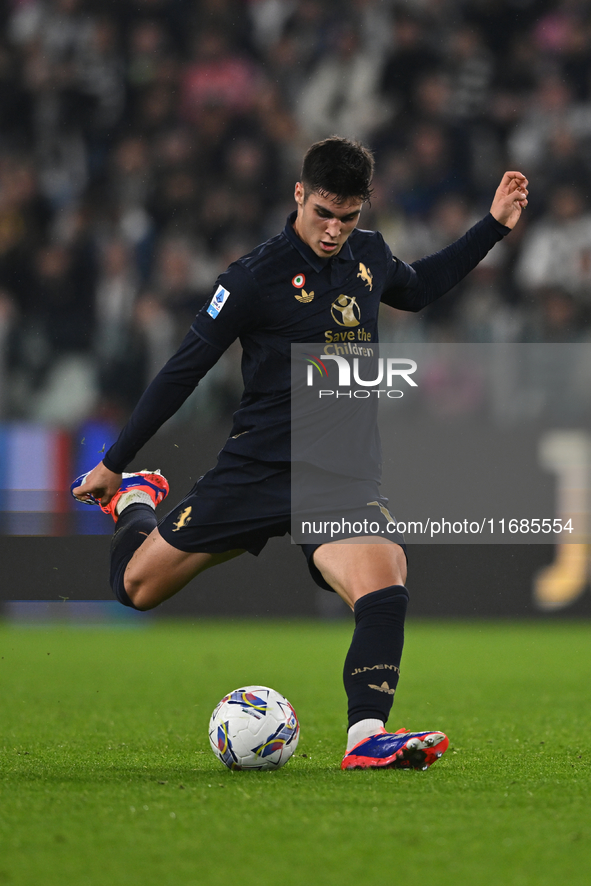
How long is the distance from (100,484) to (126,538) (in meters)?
0.38

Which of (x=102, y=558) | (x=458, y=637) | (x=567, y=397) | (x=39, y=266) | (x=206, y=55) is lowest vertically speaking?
(x=458, y=637)

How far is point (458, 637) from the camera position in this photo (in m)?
8.42

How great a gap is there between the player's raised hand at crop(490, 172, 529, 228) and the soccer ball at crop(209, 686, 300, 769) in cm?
180

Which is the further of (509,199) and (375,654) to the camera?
(509,199)

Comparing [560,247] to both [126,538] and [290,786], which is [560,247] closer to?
[126,538]

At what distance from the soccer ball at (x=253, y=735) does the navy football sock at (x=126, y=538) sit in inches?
26.8

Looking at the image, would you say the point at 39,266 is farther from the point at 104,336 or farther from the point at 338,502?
the point at 338,502

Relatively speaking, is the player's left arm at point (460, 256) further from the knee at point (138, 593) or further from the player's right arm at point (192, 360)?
the knee at point (138, 593)

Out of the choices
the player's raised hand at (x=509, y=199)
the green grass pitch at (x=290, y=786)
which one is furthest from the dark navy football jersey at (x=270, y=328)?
the green grass pitch at (x=290, y=786)

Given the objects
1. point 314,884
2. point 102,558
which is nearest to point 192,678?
point 102,558

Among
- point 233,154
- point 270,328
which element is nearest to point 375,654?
point 270,328

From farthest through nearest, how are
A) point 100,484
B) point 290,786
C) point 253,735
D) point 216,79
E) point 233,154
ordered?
point 216,79 → point 233,154 → point 100,484 → point 253,735 → point 290,786

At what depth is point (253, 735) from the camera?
3402 mm

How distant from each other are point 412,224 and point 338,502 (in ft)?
22.2
